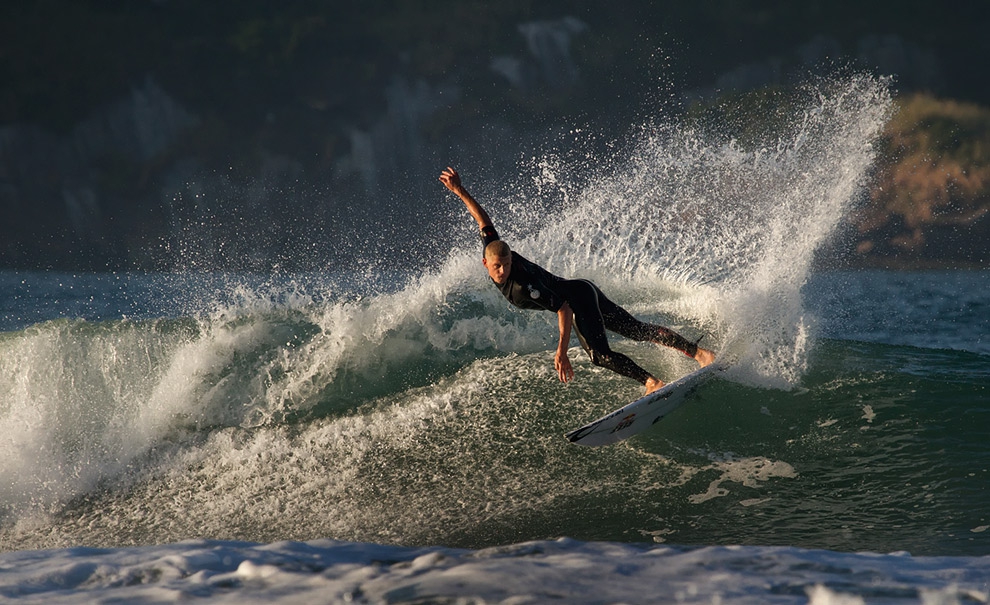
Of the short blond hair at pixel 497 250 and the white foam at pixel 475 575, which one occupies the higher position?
the short blond hair at pixel 497 250

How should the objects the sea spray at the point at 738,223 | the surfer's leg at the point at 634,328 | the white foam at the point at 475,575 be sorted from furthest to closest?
the sea spray at the point at 738,223, the surfer's leg at the point at 634,328, the white foam at the point at 475,575

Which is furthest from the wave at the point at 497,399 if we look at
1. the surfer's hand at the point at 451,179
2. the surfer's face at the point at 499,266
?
the surfer's hand at the point at 451,179

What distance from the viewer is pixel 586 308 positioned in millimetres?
5633

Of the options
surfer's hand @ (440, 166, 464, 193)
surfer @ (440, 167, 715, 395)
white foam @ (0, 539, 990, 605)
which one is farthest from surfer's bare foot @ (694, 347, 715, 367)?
white foam @ (0, 539, 990, 605)

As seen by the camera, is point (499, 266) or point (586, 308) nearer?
point (499, 266)

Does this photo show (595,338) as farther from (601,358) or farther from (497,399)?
(497,399)

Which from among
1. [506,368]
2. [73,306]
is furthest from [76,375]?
[73,306]

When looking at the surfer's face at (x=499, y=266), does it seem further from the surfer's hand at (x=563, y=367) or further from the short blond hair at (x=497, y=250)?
the surfer's hand at (x=563, y=367)

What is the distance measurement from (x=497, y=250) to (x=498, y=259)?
2.6 inches

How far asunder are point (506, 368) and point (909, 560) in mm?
4340

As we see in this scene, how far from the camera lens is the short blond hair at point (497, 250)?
5043 millimetres

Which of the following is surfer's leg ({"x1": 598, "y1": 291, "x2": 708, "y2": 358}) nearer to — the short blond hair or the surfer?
the surfer

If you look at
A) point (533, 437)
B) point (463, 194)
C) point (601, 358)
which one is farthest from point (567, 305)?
point (533, 437)

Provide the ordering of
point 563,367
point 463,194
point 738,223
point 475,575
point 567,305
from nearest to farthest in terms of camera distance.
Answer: point 475,575 < point 563,367 < point 463,194 < point 567,305 < point 738,223
